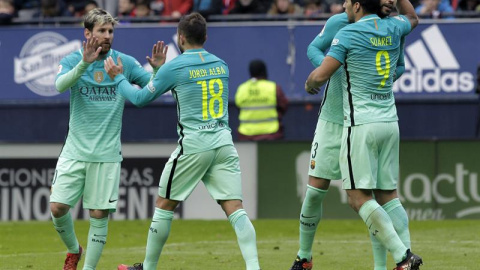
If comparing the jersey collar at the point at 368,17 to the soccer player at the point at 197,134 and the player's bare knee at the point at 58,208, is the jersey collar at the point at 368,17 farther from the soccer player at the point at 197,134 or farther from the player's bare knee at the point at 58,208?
the player's bare knee at the point at 58,208

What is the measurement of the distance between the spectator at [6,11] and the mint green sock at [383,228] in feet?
38.0

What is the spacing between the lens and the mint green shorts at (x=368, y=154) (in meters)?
8.88

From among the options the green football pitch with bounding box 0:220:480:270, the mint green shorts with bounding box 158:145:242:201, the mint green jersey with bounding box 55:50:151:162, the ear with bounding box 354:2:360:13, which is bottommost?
the green football pitch with bounding box 0:220:480:270

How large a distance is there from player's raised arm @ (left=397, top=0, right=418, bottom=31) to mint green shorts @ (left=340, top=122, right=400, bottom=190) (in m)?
0.93

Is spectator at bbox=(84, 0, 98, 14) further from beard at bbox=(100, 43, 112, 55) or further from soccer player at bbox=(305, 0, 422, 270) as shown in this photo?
soccer player at bbox=(305, 0, 422, 270)

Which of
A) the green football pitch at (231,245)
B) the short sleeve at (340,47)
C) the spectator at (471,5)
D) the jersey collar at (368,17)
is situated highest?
the spectator at (471,5)

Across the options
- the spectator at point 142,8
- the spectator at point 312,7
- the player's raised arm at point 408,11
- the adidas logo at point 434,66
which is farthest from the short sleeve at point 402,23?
the spectator at point 142,8

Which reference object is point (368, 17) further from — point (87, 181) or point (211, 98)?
point (87, 181)

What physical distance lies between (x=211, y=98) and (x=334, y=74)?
4.07 feet

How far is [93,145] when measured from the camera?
31.6 ft

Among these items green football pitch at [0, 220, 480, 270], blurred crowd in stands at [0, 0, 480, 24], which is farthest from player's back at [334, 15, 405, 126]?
blurred crowd in stands at [0, 0, 480, 24]

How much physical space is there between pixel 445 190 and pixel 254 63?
349cm

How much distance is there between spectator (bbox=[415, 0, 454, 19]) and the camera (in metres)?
18.5

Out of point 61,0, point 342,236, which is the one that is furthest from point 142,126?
point 342,236
